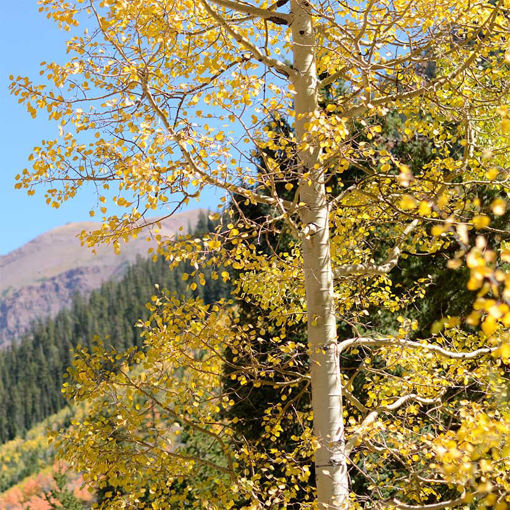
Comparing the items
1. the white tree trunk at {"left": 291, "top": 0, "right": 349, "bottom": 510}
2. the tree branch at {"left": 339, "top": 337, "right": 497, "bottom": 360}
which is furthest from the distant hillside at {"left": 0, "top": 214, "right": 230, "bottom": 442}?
the white tree trunk at {"left": 291, "top": 0, "right": 349, "bottom": 510}

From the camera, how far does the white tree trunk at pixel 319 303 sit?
380 cm

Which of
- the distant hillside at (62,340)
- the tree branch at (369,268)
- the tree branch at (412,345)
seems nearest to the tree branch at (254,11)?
the tree branch at (369,268)

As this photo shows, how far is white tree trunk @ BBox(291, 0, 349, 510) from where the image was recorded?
12.5 feet

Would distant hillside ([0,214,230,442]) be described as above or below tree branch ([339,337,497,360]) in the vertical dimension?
below

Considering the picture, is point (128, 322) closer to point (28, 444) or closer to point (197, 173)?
point (28, 444)

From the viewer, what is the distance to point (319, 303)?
Result: 402cm

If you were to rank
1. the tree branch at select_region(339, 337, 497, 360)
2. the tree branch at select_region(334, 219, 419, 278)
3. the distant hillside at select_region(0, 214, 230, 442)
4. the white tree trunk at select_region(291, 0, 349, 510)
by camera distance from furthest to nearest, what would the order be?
the distant hillside at select_region(0, 214, 230, 442) → the tree branch at select_region(334, 219, 419, 278) → the tree branch at select_region(339, 337, 497, 360) → the white tree trunk at select_region(291, 0, 349, 510)

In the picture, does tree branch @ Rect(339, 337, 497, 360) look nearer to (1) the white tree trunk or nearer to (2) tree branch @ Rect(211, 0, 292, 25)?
(1) the white tree trunk

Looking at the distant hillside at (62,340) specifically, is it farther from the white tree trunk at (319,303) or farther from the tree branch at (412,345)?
the white tree trunk at (319,303)

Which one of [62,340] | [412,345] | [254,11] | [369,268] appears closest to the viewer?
[254,11]

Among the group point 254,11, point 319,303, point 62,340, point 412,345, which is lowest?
point 62,340

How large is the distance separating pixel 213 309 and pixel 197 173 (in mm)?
1553

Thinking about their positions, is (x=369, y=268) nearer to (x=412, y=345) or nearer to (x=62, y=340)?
(x=412, y=345)

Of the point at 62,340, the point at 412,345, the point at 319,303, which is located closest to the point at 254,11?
the point at 319,303
